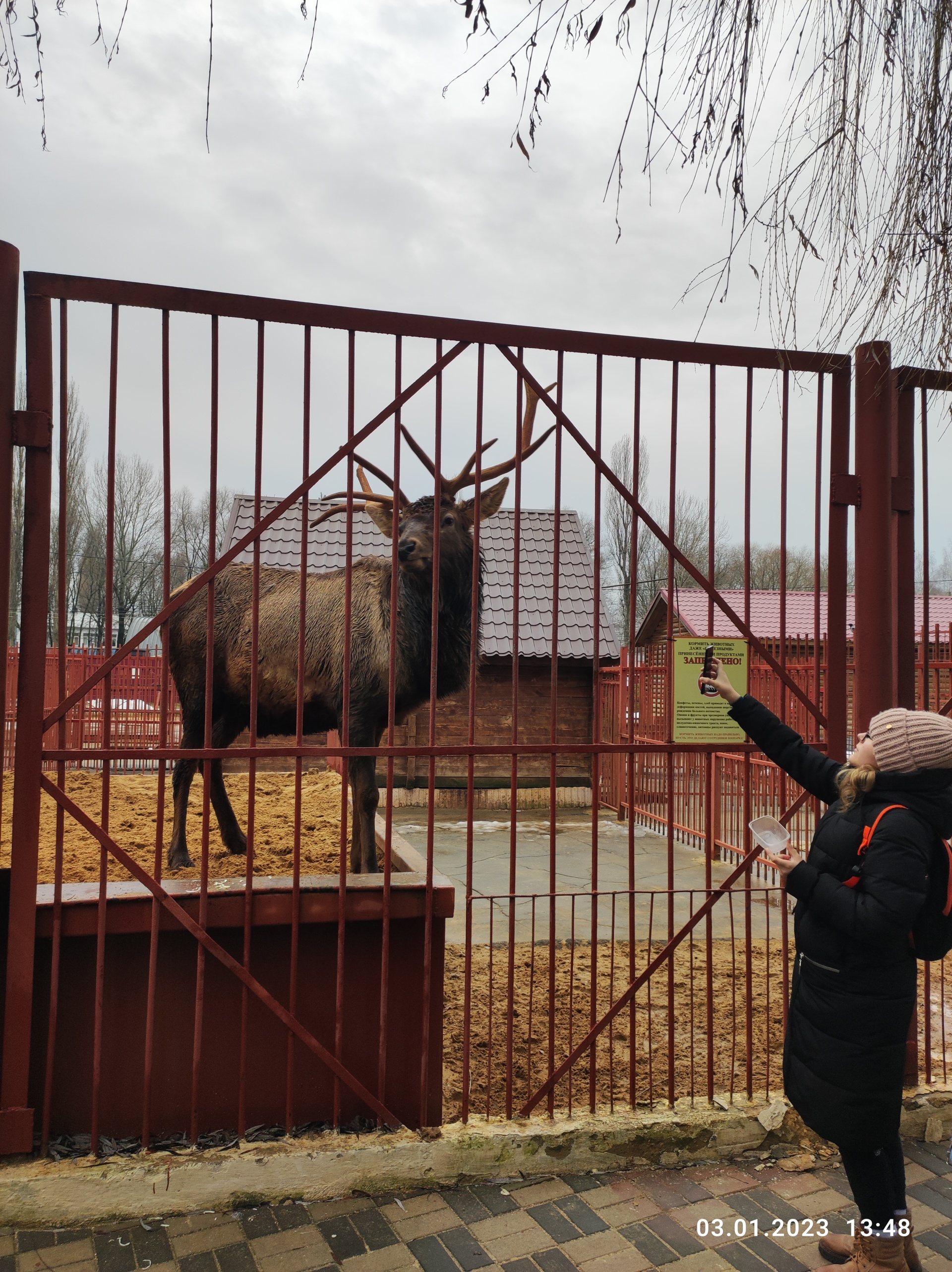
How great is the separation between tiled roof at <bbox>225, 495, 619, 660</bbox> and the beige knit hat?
1066 cm

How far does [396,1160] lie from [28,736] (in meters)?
1.93

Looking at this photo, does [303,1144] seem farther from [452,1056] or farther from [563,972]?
[563,972]

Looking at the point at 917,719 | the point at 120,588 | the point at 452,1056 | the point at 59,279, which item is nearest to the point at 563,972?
the point at 452,1056

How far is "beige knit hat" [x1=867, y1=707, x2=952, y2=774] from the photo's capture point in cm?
235

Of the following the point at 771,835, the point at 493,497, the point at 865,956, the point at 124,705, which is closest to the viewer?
the point at 865,956

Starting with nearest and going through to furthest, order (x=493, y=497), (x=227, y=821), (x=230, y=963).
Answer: (x=230, y=963) < (x=493, y=497) < (x=227, y=821)

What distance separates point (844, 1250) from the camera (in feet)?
8.59

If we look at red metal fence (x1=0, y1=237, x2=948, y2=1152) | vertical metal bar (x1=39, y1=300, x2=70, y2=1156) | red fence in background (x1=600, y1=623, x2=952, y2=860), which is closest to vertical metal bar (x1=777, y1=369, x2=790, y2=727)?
red metal fence (x1=0, y1=237, x2=948, y2=1152)

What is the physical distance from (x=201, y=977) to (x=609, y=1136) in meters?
1.61

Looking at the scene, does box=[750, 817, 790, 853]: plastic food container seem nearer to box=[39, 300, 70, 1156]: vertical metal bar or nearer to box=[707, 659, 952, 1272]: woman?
box=[707, 659, 952, 1272]: woman

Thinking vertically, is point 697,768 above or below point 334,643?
below

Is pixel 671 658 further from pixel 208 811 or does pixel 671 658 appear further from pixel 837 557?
pixel 208 811

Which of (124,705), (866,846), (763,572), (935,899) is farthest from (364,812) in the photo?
(763,572)

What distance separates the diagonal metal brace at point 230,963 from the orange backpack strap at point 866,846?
6.06ft
